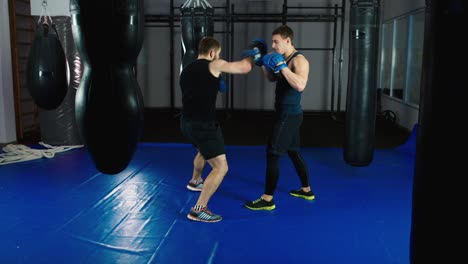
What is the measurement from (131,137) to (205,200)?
2.09 metres

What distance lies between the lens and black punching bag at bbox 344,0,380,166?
3.57 meters

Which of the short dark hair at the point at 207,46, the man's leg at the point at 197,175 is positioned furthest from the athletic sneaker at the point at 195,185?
the short dark hair at the point at 207,46

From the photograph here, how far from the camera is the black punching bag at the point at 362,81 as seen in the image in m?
3.57

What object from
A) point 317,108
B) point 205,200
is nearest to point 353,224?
point 205,200

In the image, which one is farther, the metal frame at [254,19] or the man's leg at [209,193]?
the metal frame at [254,19]

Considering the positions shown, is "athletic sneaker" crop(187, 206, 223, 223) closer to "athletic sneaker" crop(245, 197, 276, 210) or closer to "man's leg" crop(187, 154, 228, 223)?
"man's leg" crop(187, 154, 228, 223)

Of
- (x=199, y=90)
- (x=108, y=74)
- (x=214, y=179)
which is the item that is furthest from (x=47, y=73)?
(x=108, y=74)

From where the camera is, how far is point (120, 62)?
1.17 m

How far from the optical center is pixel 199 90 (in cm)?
319

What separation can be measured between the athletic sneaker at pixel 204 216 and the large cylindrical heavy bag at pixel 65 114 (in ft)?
11.0

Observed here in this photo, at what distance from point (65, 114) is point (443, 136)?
5.82 metres

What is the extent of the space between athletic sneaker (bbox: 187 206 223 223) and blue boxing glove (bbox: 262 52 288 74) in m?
1.11

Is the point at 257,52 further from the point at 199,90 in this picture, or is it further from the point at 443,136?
the point at 443,136

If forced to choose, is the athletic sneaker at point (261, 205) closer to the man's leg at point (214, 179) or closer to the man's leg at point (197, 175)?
the man's leg at point (214, 179)
